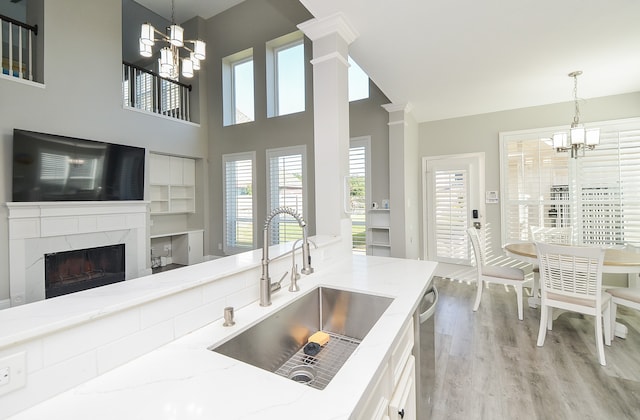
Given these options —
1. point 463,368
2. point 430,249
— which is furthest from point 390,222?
point 463,368

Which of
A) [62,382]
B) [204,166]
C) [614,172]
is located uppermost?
[204,166]

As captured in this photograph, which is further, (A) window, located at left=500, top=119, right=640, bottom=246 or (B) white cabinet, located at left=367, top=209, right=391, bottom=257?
(B) white cabinet, located at left=367, top=209, right=391, bottom=257

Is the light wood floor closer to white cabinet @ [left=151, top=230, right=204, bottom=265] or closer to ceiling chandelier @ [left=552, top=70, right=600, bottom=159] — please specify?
ceiling chandelier @ [left=552, top=70, right=600, bottom=159]

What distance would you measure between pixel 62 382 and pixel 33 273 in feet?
13.4

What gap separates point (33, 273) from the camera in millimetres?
3502

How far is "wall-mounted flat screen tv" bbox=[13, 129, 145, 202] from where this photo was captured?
132 inches

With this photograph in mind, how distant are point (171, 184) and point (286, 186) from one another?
230 centimetres

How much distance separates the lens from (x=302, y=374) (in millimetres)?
1088

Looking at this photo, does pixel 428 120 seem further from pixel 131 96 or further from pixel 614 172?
pixel 131 96

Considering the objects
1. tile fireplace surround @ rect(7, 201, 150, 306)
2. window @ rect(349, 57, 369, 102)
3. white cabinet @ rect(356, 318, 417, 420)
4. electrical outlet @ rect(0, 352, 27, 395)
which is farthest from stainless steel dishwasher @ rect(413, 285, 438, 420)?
tile fireplace surround @ rect(7, 201, 150, 306)

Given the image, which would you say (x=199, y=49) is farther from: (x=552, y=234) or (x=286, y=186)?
(x=552, y=234)

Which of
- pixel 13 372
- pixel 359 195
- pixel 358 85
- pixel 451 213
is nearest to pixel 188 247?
pixel 359 195

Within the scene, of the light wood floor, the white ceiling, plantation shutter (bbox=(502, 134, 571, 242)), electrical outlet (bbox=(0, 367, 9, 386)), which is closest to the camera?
electrical outlet (bbox=(0, 367, 9, 386))

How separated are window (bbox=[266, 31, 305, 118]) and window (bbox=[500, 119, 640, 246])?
11.2ft
